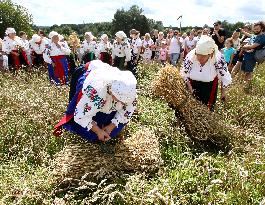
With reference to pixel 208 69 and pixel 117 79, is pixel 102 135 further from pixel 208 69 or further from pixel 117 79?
pixel 208 69

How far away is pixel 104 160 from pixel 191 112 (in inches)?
62.2

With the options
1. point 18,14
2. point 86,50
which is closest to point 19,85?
point 86,50

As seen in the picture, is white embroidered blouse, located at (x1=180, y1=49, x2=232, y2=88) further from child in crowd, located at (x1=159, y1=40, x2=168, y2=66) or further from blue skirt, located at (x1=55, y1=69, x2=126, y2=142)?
child in crowd, located at (x1=159, y1=40, x2=168, y2=66)

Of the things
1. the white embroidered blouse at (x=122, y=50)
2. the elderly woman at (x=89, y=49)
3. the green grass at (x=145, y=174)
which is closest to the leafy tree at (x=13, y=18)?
the elderly woman at (x=89, y=49)

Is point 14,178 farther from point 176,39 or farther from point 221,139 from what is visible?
point 176,39

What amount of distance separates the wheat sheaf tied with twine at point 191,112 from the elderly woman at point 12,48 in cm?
767

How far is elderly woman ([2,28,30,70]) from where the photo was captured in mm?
11859

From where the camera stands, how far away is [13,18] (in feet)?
71.3

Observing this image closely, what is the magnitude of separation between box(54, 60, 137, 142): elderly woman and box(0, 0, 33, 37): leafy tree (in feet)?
61.0

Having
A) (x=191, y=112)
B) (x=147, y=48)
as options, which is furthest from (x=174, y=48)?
(x=191, y=112)

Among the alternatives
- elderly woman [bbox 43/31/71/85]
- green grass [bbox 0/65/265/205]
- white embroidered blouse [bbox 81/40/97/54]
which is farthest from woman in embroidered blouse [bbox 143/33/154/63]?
green grass [bbox 0/65/265/205]

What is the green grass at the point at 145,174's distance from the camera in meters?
3.19

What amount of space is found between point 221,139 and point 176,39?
30.3ft

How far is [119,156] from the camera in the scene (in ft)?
13.7
